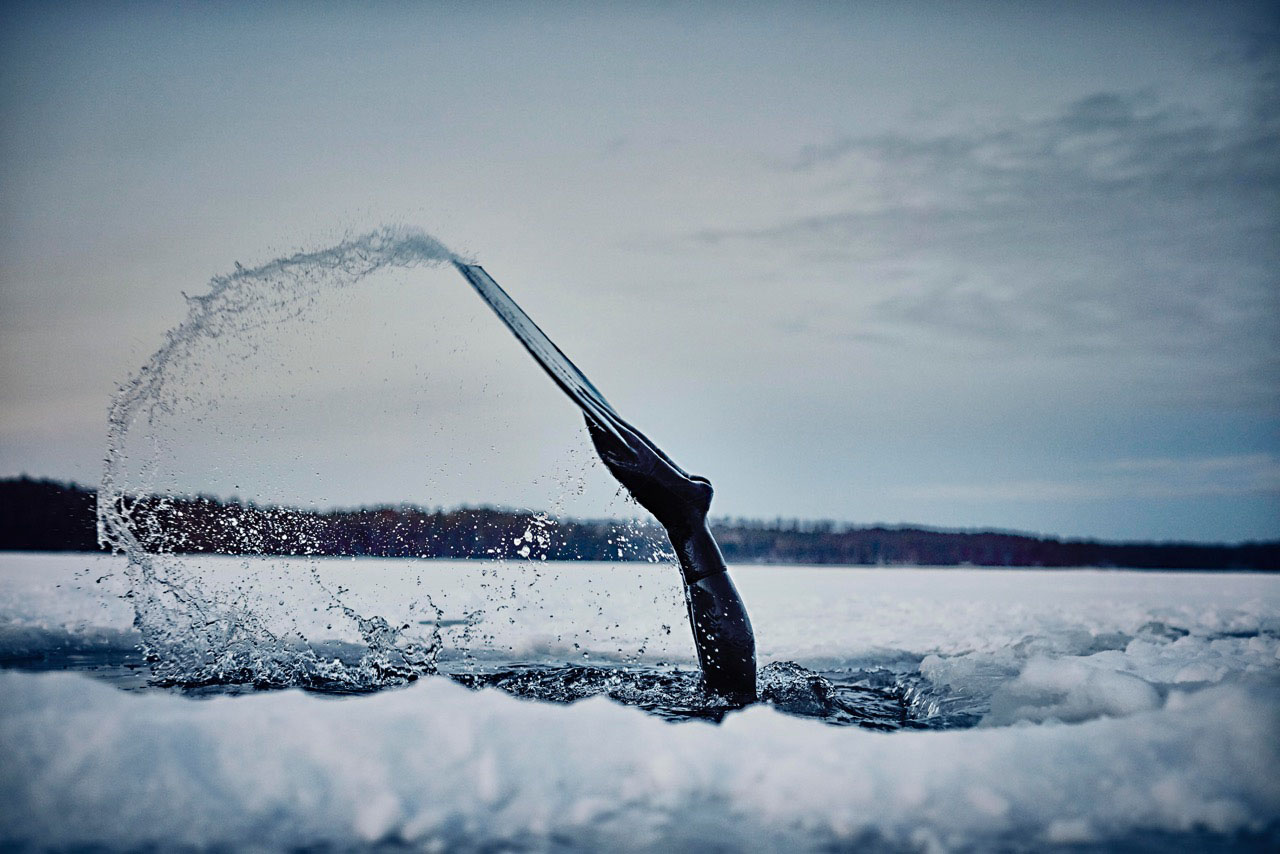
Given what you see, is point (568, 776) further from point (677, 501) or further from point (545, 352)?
point (545, 352)

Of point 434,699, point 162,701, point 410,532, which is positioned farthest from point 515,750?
point 410,532

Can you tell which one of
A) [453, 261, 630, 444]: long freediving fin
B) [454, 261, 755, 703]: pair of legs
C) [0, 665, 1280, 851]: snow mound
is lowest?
[0, 665, 1280, 851]: snow mound

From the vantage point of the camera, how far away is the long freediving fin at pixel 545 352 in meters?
5.38

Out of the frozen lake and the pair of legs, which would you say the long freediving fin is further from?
the frozen lake

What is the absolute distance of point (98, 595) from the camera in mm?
11484

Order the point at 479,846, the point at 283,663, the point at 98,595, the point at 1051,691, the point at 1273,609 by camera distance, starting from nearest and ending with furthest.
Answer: the point at 479,846, the point at 1051,691, the point at 283,663, the point at 98,595, the point at 1273,609

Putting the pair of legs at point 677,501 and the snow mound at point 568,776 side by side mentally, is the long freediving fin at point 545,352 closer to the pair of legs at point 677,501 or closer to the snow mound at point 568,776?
the pair of legs at point 677,501

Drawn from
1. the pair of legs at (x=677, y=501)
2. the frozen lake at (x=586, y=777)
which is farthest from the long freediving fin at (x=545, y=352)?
the frozen lake at (x=586, y=777)

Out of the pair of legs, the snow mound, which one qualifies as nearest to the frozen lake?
the snow mound

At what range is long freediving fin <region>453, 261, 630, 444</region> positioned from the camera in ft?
17.6

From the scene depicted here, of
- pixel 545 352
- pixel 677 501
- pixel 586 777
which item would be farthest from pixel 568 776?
pixel 545 352

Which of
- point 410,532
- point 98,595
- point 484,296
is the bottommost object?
point 98,595

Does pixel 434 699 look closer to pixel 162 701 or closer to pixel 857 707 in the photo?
pixel 162 701

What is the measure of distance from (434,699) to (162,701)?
3.59 feet
